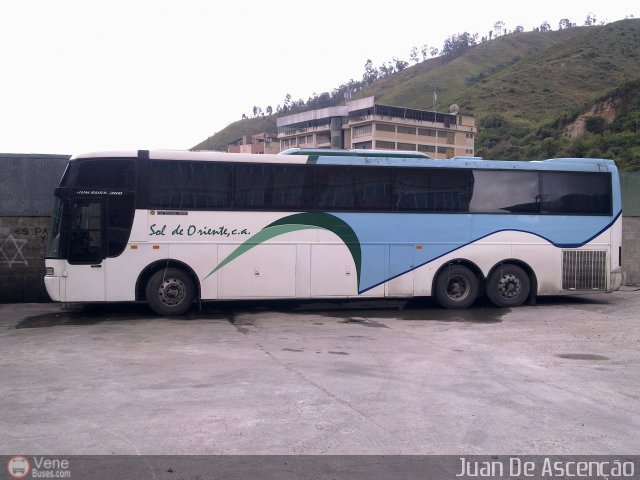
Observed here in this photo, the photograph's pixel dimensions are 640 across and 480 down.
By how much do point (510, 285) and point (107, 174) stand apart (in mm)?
9558

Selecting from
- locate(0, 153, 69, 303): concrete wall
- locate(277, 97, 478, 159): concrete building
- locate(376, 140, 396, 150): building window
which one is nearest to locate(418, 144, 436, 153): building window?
locate(277, 97, 478, 159): concrete building

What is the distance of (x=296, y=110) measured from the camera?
141875mm

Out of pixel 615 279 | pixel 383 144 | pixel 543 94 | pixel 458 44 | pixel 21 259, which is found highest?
pixel 458 44

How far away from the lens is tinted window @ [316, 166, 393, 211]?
1383 cm

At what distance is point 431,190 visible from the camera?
14375 mm

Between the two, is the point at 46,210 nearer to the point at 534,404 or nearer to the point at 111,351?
the point at 111,351

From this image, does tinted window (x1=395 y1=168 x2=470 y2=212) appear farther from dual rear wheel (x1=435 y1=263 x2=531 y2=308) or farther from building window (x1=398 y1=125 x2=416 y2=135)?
building window (x1=398 y1=125 x2=416 y2=135)

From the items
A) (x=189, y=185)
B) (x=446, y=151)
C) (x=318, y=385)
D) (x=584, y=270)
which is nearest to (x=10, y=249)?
(x=189, y=185)

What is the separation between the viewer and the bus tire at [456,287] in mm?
14438

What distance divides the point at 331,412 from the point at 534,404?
2.24 m

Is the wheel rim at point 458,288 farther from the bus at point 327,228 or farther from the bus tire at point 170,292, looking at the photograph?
the bus tire at point 170,292

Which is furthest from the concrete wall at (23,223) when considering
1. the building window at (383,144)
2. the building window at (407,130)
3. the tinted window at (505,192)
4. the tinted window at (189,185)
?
the building window at (407,130)

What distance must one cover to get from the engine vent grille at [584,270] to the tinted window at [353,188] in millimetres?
4703

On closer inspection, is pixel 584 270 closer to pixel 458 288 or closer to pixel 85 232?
pixel 458 288
